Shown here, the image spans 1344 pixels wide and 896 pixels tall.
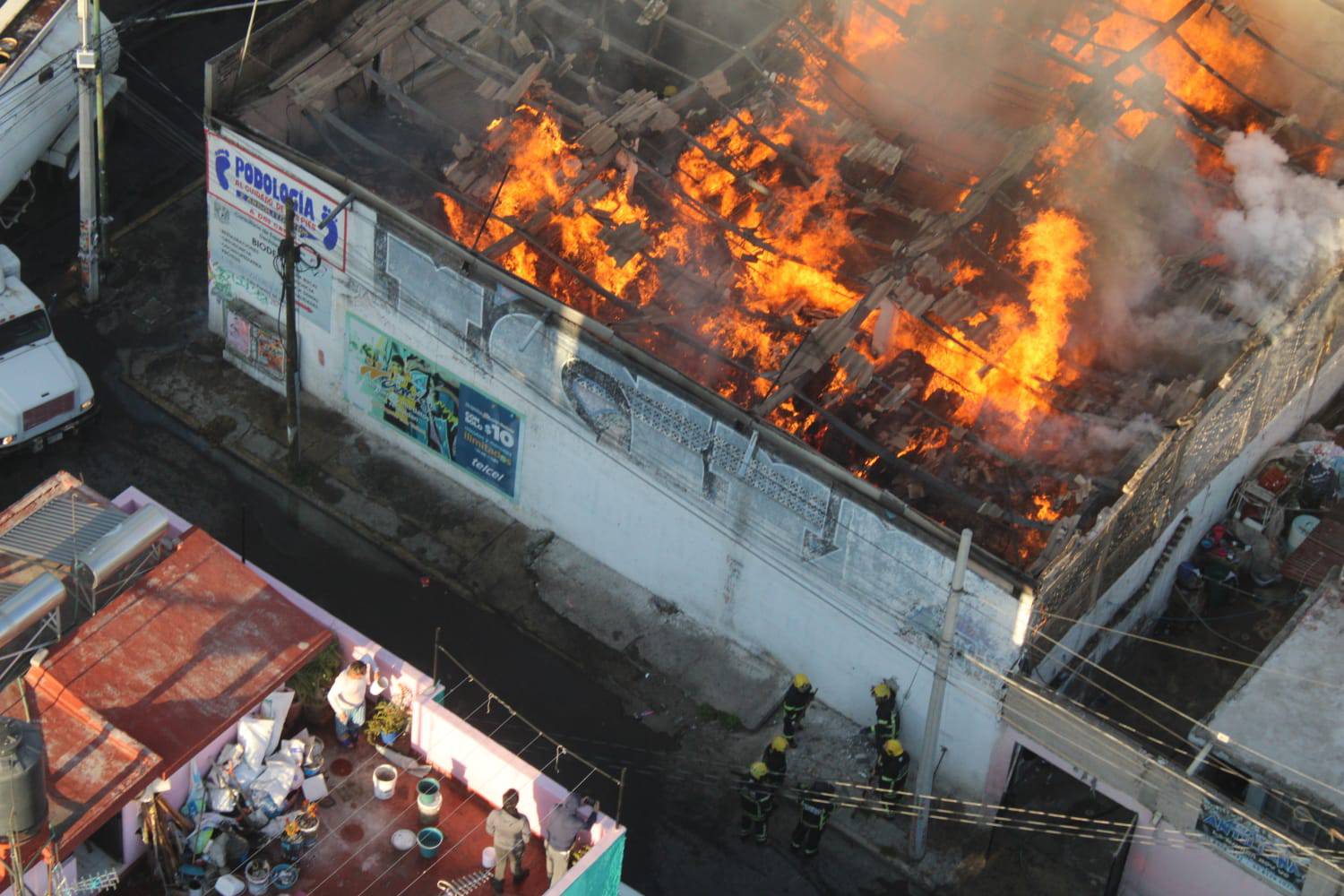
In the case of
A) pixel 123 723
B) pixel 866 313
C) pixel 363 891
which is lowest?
pixel 363 891

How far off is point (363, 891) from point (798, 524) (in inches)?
384

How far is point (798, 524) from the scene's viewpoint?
2959cm

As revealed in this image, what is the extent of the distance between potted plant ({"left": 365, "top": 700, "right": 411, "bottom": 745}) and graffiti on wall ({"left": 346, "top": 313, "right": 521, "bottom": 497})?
368 inches

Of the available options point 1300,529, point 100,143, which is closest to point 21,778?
point 100,143

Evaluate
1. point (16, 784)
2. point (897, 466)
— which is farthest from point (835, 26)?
point (16, 784)

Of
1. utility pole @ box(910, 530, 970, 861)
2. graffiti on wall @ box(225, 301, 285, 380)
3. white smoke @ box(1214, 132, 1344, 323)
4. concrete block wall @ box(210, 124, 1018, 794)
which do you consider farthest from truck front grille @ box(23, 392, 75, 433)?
white smoke @ box(1214, 132, 1344, 323)

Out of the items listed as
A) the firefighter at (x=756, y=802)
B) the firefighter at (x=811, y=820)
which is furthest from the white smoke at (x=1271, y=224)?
the firefighter at (x=756, y=802)

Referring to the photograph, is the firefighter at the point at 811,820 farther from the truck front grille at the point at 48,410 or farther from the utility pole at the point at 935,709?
the truck front grille at the point at 48,410

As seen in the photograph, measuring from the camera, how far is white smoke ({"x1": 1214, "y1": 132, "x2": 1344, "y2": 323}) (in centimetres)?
3250

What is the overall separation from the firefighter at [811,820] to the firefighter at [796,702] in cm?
102

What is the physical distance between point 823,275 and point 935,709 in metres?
8.22

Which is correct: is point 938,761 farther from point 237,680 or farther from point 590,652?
point 237,680

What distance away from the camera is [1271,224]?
33469 millimetres

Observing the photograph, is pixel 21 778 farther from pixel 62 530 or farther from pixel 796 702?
pixel 796 702
